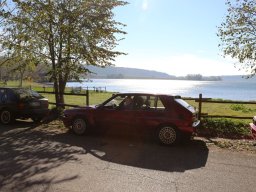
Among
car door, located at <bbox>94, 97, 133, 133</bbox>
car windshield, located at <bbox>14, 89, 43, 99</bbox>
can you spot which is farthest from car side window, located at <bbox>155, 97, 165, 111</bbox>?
car windshield, located at <bbox>14, 89, 43, 99</bbox>

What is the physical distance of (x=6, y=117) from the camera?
13414 mm

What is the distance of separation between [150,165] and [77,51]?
9.75 meters

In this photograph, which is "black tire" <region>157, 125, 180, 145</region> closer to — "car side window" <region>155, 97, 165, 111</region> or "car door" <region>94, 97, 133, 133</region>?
"car side window" <region>155, 97, 165, 111</region>

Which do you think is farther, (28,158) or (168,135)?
(168,135)

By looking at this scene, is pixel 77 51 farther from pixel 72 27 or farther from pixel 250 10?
pixel 250 10

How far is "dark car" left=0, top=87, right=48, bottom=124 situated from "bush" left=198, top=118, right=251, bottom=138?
629 cm

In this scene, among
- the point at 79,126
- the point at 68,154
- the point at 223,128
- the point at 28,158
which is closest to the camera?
the point at 28,158

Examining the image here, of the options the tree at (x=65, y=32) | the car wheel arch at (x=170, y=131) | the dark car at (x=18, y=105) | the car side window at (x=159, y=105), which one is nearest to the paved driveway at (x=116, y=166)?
the car wheel arch at (x=170, y=131)

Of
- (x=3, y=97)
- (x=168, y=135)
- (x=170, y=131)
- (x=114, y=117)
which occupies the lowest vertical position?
(x=168, y=135)

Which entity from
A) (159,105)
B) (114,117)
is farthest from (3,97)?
(159,105)

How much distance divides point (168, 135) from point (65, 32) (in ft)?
27.6

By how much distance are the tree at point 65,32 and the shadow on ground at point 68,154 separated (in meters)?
5.71

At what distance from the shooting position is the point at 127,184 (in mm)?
6020

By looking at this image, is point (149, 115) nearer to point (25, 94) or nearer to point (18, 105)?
point (18, 105)
